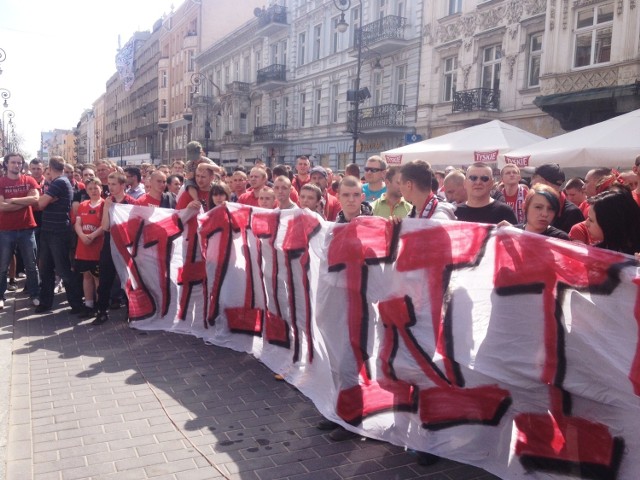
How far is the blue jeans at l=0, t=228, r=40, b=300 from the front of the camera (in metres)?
7.13

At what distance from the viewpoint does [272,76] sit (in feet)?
113

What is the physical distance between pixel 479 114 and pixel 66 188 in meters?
15.0

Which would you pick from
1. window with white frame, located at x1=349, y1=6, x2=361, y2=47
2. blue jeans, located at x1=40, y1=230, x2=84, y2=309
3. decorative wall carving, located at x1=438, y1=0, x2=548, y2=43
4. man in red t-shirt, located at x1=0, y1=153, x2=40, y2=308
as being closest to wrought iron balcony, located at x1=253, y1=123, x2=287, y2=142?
window with white frame, located at x1=349, y1=6, x2=361, y2=47

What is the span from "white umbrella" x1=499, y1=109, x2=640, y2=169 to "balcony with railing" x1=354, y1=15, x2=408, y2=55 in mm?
15238

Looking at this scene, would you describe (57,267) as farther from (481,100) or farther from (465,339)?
(481,100)

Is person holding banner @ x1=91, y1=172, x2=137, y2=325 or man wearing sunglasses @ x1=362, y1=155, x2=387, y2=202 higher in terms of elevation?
man wearing sunglasses @ x1=362, y1=155, x2=387, y2=202

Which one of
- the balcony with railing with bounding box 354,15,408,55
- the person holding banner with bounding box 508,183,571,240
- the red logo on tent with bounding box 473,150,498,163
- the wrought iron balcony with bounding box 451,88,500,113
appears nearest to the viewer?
the person holding banner with bounding box 508,183,571,240

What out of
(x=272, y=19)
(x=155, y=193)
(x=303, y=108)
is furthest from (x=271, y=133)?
(x=155, y=193)

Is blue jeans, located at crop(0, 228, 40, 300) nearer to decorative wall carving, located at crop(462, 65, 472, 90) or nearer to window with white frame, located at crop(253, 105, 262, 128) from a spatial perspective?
decorative wall carving, located at crop(462, 65, 472, 90)

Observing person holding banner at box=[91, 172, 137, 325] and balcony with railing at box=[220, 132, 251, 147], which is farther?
balcony with railing at box=[220, 132, 251, 147]

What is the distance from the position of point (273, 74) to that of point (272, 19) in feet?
10.8

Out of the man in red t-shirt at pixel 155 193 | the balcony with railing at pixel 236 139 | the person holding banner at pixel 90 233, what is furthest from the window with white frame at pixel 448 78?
the balcony with railing at pixel 236 139

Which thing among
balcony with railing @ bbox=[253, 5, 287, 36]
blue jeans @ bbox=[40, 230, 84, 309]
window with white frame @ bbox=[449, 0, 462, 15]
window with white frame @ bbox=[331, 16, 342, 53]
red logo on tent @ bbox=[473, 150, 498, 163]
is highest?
balcony with railing @ bbox=[253, 5, 287, 36]

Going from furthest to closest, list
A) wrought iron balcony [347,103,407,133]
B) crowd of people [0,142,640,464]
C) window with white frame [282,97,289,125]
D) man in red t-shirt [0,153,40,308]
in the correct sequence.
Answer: window with white frame [282,97,289,125]
wrought iron balcony [347,103,407,133]
man in red t-shirt [0,153,40,308]
crowd of people [0,142,640,464]
